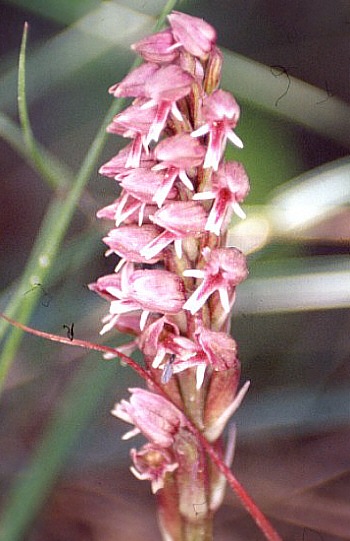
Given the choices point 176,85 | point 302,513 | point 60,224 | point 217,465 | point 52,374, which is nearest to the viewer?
A: point 176,85

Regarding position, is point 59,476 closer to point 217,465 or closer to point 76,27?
point 217,465

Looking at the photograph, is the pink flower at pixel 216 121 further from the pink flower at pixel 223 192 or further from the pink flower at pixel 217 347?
the pink flower at pixel 217 347

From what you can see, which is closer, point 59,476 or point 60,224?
point 60,224

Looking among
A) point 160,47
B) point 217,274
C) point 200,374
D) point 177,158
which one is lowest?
point 200,374

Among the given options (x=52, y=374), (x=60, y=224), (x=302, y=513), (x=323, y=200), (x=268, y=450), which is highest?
(x=323, y=200)

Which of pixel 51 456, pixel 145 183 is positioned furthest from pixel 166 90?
pixel 51 456

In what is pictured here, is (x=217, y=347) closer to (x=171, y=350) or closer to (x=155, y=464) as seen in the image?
(x=171, y=350)

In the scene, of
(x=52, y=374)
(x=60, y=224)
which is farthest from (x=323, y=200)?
(x=52, y=374)
